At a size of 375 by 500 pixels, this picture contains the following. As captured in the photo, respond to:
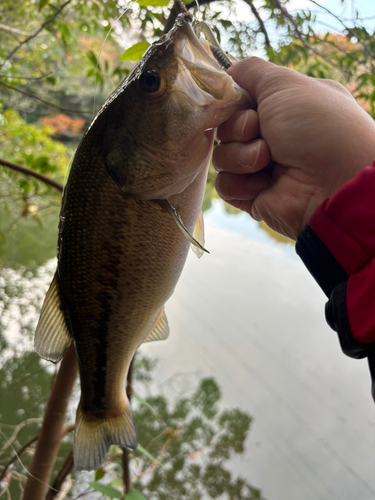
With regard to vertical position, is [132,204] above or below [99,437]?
above

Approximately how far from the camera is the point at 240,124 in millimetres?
638

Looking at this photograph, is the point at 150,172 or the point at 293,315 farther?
the point at 293,315

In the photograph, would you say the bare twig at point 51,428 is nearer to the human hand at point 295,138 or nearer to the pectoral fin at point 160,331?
the pectoral fin at point 160,331

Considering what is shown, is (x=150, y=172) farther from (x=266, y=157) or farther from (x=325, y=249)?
(x=325, y=249)

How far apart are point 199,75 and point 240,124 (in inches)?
4.9

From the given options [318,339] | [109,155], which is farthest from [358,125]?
[318,339]

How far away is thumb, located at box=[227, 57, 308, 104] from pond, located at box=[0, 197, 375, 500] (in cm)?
177

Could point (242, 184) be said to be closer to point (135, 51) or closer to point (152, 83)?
point (152, 83)

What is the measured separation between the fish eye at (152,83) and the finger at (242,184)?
24cm

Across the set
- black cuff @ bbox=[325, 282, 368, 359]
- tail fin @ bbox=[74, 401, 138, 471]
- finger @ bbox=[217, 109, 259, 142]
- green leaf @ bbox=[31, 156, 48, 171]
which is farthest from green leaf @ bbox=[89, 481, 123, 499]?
green leaf @ bbox=[31, 156, 48, 171]

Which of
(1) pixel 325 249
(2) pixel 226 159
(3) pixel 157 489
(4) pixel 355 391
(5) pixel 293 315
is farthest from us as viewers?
(5) pixel 293 315

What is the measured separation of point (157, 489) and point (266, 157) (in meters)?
2.44

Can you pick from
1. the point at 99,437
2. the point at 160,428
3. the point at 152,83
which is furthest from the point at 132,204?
the point at 160,428

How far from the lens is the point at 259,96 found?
667 millimetres
